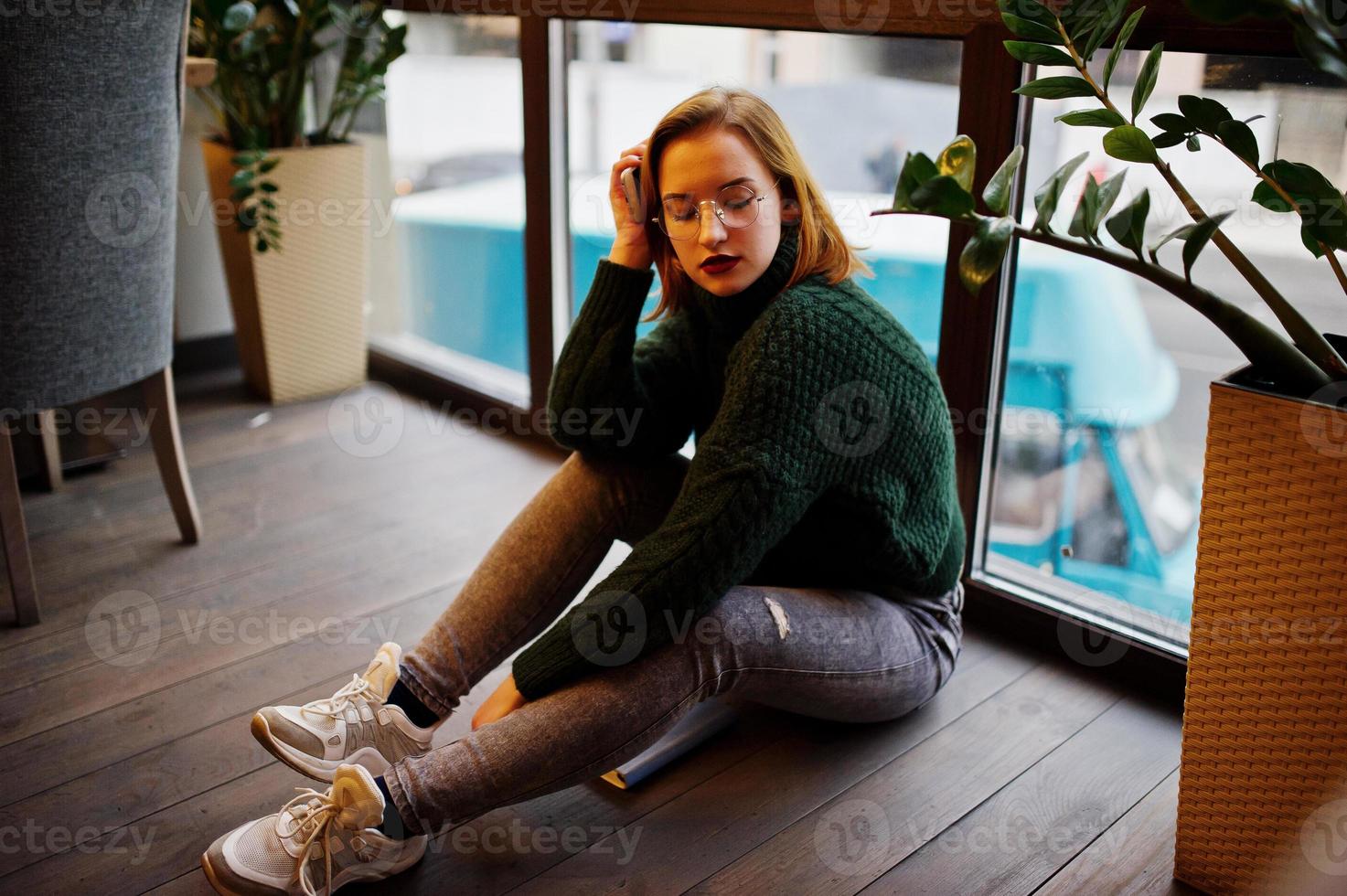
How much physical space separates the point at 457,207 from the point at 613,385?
1330 mm

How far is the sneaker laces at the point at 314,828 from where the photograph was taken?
1.16 meters

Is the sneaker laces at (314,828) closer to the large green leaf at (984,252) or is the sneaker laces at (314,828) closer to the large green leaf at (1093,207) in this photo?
the large green leaf at (984,252)

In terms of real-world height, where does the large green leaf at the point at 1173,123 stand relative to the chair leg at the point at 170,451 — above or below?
above

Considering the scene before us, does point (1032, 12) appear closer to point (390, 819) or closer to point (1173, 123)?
point (1173, 123)

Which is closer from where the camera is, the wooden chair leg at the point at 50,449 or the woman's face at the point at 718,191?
the woman's face at the point at 718,191

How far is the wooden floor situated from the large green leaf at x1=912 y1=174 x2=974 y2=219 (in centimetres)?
68

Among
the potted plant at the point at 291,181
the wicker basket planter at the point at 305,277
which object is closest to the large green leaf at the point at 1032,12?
the potted plant at the point at 291,181

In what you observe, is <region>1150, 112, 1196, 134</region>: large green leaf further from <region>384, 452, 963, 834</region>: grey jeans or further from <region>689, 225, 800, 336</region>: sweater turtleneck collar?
<region>384, 452, 963, 834</region>: grey jeans

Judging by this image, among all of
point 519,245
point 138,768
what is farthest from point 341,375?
point 138,768

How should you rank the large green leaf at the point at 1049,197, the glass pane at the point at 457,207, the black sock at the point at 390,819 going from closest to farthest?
the large green leaf at the point at 1049,197
the black sock at the point at 390,819
the glass pane at the point at 457,207

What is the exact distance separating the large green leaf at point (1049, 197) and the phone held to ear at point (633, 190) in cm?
48

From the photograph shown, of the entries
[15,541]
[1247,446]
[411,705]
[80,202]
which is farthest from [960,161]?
[15,541]

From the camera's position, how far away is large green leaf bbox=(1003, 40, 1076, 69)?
1.11 meters

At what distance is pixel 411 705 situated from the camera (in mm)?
1349
